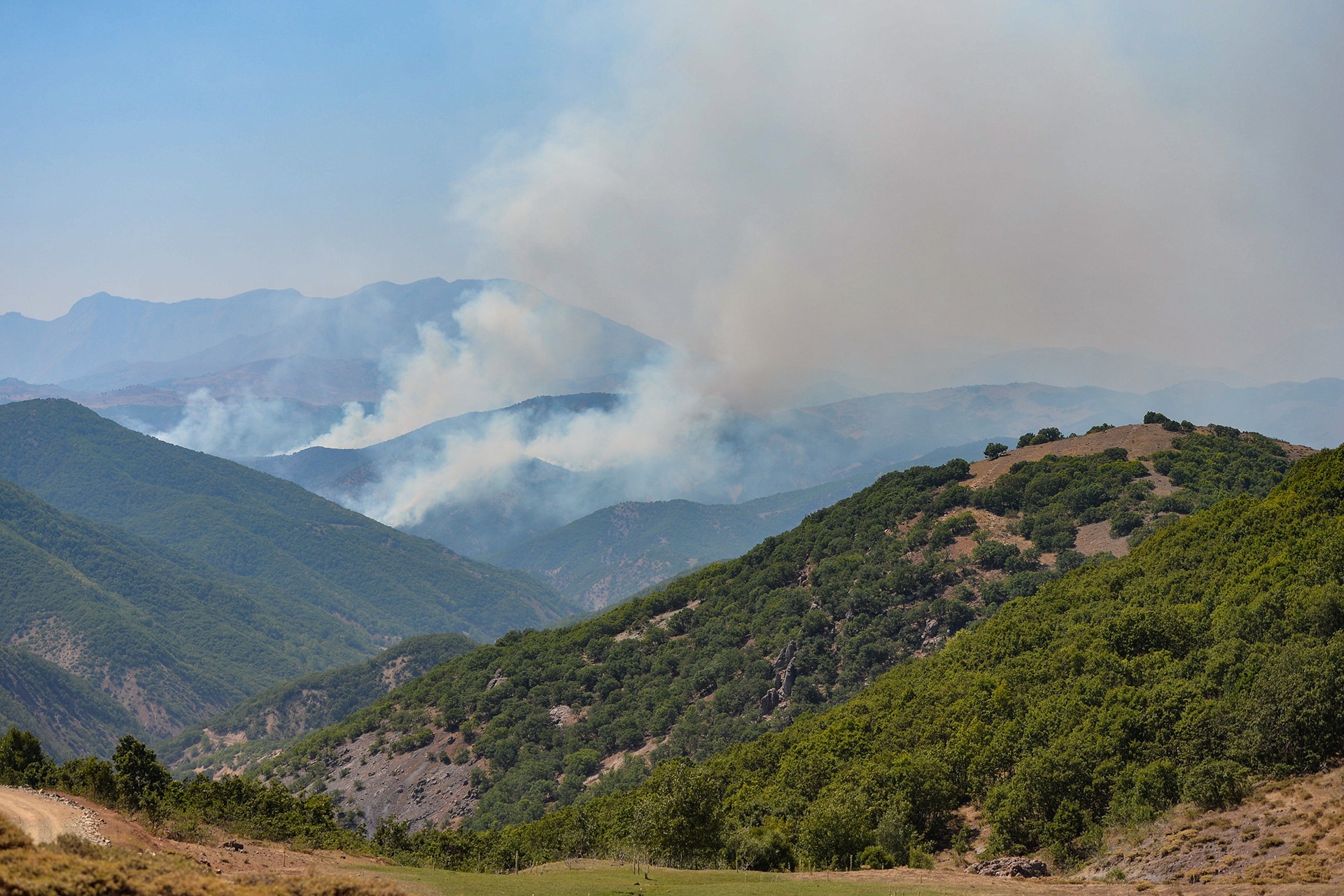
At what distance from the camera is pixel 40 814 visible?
3359 centimetres

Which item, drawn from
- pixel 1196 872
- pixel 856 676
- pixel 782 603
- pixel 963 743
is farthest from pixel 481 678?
pixel 1196 872

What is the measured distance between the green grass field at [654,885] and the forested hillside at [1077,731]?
6767 mm

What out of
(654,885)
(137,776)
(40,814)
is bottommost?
(654,885)

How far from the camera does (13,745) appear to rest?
209ft

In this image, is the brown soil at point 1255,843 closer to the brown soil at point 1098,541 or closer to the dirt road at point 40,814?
the dirt road at point 40,814

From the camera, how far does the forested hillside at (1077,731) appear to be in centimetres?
4356

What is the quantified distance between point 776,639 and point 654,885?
84.5m

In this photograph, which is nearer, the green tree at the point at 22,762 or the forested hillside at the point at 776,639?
the green tree at the point at 22,762

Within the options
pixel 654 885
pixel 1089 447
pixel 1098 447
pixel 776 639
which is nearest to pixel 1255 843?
pixel 654 885

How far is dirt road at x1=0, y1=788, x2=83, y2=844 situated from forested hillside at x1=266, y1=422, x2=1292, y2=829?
7806 cm

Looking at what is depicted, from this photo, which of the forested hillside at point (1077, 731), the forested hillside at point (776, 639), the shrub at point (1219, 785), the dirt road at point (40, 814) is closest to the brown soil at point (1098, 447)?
the forested hillside at point (776, 639)

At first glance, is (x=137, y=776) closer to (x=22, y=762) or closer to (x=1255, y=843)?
(x=22, y=762)

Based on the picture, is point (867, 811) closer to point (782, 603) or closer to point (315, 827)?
point (315, 827)

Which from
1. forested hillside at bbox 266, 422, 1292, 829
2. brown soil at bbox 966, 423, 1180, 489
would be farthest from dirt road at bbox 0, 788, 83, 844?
brown soil at bbox 966, 423, 1180, 489
